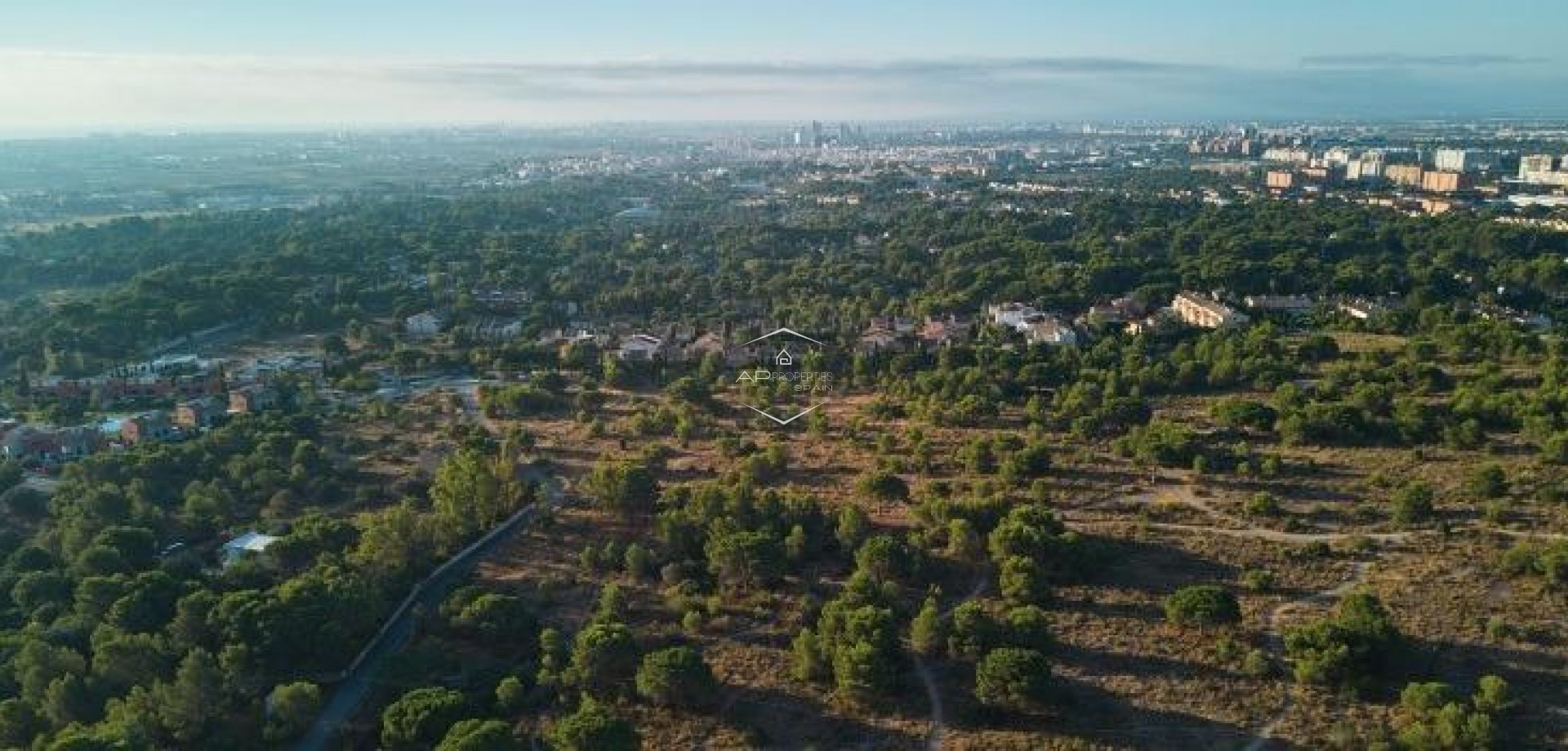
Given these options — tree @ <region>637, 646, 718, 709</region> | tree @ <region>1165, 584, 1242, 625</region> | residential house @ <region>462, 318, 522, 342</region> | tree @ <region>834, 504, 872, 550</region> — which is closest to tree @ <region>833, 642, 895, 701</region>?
tree @ <region>637, 646, 718, 709</region>

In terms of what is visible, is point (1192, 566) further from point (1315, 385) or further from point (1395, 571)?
point (1315, 385)

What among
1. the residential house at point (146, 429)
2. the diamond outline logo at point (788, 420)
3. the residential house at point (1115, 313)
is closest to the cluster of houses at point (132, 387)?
the residential house at point (146, 429)

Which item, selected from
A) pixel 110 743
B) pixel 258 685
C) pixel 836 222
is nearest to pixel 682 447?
pixel 258 685

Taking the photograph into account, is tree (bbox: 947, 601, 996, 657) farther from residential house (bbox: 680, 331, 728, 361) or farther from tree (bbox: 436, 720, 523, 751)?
residential house (bbox: 680, 331, 728, 361)

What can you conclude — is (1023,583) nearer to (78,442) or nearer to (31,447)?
(78,442)

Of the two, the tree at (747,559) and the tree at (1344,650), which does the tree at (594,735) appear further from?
the tree at (1344,650)
